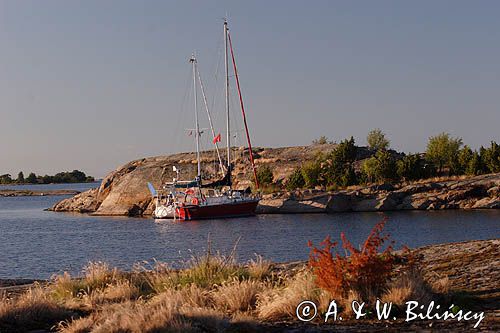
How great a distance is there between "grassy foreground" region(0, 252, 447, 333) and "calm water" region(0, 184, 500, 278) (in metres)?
18.2

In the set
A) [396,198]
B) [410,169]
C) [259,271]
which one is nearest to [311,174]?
[410,169]

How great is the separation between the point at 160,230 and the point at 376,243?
51.5 m

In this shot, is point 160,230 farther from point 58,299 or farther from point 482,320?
point 482,320

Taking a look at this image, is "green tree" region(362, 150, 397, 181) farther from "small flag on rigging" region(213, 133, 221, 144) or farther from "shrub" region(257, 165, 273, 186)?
"small flag on rigging" region(213, 133, 221, 144)

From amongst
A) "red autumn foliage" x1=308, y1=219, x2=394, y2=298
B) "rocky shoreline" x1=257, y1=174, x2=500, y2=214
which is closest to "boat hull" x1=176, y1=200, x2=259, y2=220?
"rocky shoreline" x1=257, y1=174, x2=500, y2=214

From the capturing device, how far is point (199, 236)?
52.0 m

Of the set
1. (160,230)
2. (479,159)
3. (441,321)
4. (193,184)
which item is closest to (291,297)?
(441,321)

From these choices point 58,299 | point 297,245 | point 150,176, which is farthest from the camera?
point 150,176

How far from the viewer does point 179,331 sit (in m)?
7.46

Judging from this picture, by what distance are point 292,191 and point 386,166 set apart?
1147cm

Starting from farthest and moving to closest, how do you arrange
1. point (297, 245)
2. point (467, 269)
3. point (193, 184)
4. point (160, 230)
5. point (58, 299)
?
point (193, 184)
point (160, 230)
point (297, 245)
point (58, 299)
point (467, 269)

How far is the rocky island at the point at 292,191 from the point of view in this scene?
6650 cm

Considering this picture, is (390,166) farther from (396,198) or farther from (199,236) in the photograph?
(199,236)

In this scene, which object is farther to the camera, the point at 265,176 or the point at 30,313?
the point at 265,176
